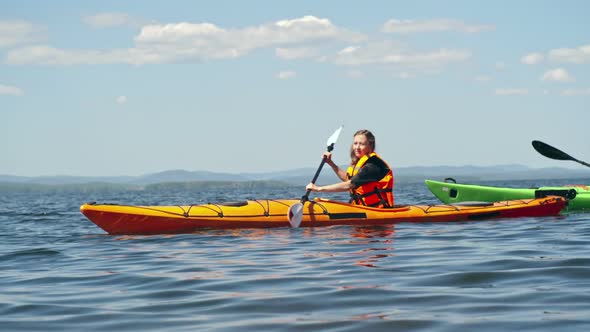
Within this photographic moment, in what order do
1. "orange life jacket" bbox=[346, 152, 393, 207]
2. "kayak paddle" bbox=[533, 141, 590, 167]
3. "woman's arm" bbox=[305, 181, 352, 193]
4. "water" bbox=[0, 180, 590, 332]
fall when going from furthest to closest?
"kayak paddle" bbox=[533, 141, 590, 167]
"orange life jacket" bbox=[346, 152, 393, 207]
"woman's arm" bbox=[305, 181, 352, 193]
"water" bbox=[0, 180, 590, 332]

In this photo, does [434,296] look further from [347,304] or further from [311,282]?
[311,282]

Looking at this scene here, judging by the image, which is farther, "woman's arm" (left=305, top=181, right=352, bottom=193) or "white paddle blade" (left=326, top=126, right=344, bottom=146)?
"white paddle blade" (left=326, top=126, right=344, bottom=146)

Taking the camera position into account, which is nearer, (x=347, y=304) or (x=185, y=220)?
(x=347, y=304)

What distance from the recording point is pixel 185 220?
994 centimetres

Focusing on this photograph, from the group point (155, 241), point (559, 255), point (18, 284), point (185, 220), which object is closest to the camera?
point (18, 284)

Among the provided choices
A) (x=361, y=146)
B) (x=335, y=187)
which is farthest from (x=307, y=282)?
(x=361, y=146)

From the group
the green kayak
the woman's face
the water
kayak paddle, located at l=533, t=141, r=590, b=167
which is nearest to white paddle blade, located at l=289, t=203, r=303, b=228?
the water

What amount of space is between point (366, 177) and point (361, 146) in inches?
16.2

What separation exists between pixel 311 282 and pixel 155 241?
3.98 meters

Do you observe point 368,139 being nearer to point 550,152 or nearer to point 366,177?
point 366,177

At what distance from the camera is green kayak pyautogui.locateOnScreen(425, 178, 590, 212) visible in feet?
44.2

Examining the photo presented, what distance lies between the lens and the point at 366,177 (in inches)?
388

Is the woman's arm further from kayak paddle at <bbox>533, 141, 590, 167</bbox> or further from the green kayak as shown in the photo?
kayak paddle at <bbox>533, 141, 590, 167</bbox>

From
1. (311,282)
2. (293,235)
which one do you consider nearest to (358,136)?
(293,235)
